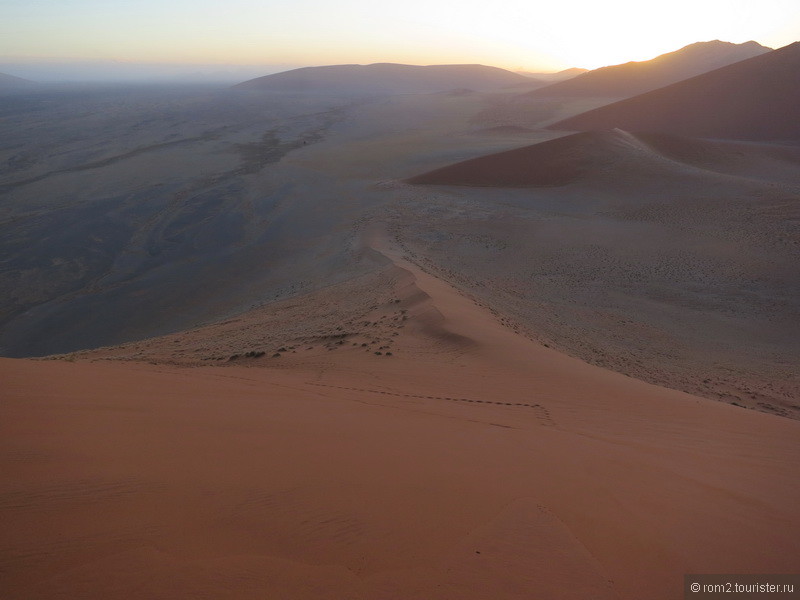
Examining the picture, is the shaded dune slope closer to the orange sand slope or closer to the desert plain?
the desert plain

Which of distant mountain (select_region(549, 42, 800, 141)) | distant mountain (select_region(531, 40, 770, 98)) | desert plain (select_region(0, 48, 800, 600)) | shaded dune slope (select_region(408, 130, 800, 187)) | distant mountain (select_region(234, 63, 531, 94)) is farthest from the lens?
distant mountain (select_region(234, 63, 531, 94))

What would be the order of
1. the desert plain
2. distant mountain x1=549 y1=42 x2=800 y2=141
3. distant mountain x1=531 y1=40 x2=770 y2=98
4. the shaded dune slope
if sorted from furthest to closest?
distant mountain x1=531 y1=40 x2=770 y2=98, distant mountain x1=549 y1=42 x2=800 y2=141, the shaded dune slope, the desert plain

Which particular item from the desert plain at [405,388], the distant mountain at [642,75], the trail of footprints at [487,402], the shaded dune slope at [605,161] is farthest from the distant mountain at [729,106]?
the trail of footprints at [487,402]

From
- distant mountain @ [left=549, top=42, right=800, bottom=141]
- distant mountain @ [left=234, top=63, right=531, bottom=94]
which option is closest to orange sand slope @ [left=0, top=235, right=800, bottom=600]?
distant mountain @ [left=549, top=42, right=800, bottom=141]

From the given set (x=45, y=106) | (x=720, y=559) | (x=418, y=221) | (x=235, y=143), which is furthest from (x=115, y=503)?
(x=45, y=106)

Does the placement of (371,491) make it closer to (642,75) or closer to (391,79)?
(642,75)

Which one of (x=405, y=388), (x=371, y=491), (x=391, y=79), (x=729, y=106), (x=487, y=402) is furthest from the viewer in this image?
(x=391, y=79)

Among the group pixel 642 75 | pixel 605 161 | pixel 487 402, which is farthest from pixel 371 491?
pixel 642 75
